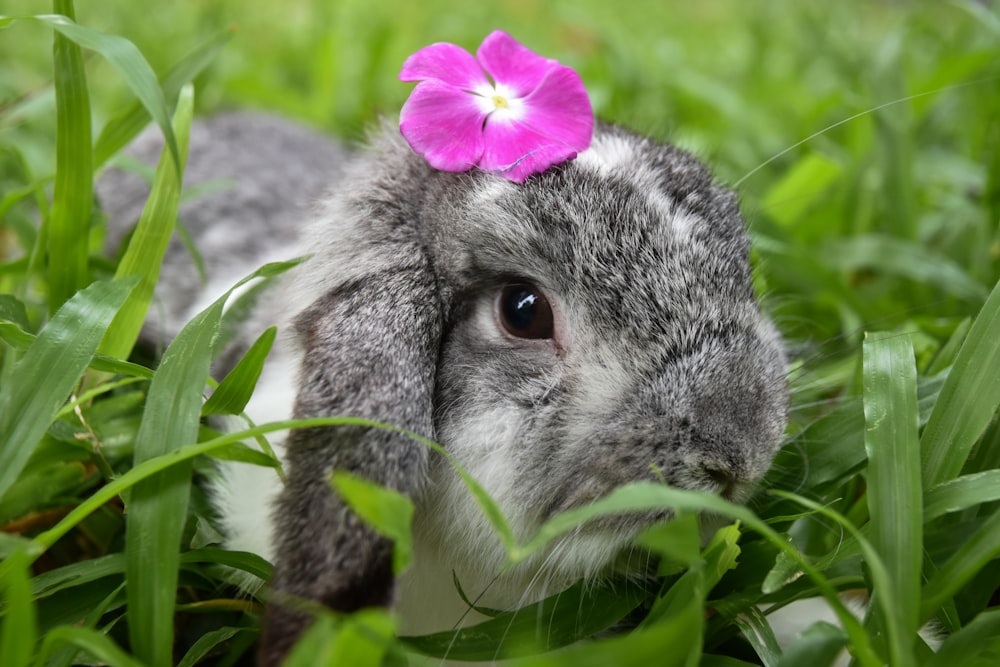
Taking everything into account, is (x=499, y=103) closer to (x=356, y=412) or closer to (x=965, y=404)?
(x=356, y=412)

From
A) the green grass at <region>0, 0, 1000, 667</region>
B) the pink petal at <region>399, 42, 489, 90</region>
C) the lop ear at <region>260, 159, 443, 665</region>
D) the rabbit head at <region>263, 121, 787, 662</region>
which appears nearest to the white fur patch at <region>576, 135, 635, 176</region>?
the rabbit head at <region>263, 121, 787, 662</region>

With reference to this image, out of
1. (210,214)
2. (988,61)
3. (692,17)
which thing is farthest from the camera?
(692,17)

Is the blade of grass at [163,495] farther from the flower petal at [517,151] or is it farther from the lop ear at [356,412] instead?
the flower petal at [517,151]

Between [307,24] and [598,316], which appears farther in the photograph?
[307,24]

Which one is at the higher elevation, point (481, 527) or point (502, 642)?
point (481, 527)

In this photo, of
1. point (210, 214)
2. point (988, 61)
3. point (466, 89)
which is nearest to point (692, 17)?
point (988, 61)

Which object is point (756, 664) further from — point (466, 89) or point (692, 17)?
point (692, 17)

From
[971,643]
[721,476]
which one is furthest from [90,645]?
[971,643]

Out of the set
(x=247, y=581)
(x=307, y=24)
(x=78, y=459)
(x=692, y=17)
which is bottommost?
(x=247, y=581)
